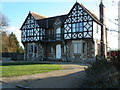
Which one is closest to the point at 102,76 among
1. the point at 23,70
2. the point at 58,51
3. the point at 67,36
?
the point at 23,70

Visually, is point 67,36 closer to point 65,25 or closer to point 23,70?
point 65,25

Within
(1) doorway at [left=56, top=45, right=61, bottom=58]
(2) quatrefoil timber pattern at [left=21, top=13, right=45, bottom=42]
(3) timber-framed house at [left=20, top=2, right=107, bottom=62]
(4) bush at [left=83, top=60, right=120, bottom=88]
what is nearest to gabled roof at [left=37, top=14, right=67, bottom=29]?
(3) timber-framed house at [left=20, top=2, right=107, bottom=62]

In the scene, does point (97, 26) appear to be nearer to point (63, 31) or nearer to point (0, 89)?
point (63, 31)

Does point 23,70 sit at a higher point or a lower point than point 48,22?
lower

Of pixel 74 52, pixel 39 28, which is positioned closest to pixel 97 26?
pixel 74 52

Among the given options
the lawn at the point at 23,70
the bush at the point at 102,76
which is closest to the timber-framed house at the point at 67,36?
the lawn at the point at 23,70

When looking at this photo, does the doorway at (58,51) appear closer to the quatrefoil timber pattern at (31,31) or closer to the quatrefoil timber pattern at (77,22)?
the quatrefoil timber pattern at (77,22)

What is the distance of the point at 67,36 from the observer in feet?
95.8

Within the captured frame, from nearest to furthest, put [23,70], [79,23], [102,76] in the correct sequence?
[102,76], [23,70], [79,23]

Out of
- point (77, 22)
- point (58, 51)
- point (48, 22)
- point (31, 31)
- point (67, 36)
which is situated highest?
point (48, 22)

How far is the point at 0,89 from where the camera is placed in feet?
29.9

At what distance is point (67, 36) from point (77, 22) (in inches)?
119

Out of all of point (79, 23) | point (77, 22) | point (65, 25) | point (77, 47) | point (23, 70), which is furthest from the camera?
point (65, 25)

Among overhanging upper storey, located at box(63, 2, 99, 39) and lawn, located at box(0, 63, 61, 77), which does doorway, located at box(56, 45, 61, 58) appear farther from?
lawn, located at box(0, 63, 61, 77)
